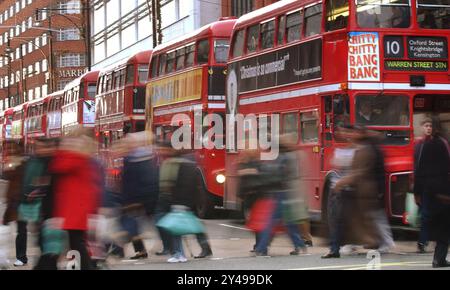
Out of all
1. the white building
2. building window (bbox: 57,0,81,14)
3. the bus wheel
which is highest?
building window (bbox: 57,0,81,14)

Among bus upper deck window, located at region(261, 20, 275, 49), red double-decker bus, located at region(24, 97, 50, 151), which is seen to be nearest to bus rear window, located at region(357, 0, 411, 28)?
bus upper deck window, located at region(261, 20, 275, 49)

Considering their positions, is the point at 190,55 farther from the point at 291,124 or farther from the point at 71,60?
the point at 71,60

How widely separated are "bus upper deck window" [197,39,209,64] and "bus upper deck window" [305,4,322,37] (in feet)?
18.2

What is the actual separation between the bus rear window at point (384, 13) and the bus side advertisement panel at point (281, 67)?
44.8 inches

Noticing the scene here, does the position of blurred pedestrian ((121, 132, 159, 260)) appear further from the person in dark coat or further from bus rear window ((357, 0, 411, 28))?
bus rear window ((357, 0, 411, 28))

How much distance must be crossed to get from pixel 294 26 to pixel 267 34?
4.75 ft

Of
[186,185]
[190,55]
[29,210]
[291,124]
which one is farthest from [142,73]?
[29,210]

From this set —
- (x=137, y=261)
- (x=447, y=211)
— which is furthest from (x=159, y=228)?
(x=447, y=211)

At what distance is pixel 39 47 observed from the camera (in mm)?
73500

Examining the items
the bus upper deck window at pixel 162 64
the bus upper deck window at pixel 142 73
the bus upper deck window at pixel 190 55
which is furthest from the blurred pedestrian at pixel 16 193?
the bus upper deck window at pixel 142 73

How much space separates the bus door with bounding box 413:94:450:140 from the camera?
15.7 metres

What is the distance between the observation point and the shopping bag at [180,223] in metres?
12.9

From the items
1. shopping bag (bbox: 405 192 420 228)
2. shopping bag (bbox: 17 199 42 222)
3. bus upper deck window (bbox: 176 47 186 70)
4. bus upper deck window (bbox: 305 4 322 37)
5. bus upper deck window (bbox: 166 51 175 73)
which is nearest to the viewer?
shopping bag (bbox: 17 199 42 222)

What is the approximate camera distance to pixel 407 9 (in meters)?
15.8
